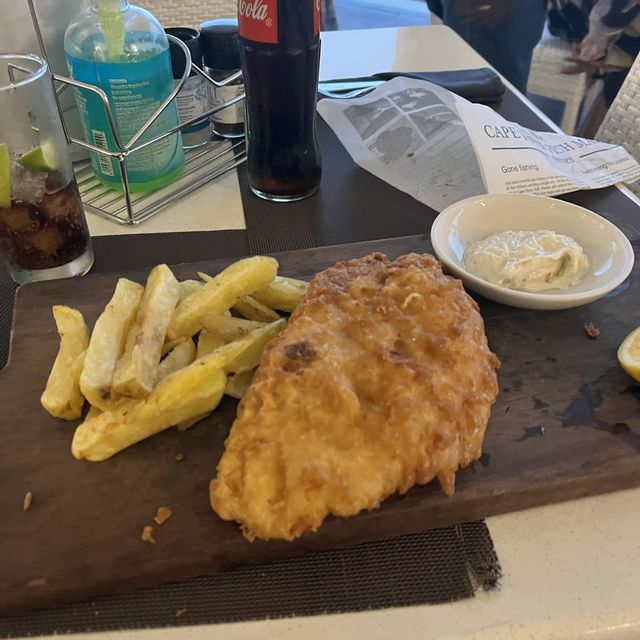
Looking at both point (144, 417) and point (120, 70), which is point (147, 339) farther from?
point (120, 70)

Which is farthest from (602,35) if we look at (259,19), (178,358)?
(178,358)

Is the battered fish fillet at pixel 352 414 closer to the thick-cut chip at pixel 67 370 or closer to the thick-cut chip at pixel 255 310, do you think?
the thick-cut chip at pixel 255 310

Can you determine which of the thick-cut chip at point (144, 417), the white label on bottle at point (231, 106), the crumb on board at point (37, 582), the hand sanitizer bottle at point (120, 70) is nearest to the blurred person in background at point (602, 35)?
the white label on bottle at point (231, 106)

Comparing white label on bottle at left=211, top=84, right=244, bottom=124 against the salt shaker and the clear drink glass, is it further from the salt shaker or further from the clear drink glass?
the clear drink glass

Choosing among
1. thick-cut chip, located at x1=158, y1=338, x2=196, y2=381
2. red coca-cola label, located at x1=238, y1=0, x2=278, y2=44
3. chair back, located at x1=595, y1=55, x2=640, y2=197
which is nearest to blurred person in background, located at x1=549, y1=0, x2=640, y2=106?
chair back, located at x1=595, y1=55, x2=640, y2=197

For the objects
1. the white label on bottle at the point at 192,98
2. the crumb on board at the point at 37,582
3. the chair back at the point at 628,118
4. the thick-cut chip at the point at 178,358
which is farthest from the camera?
the chair back at the point at 628,118

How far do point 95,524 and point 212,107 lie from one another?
1506 mm

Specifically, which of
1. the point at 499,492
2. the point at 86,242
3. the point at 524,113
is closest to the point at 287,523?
the point at 499,492

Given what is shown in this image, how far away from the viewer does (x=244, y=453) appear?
0.95 meters

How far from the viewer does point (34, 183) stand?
1.46 meters

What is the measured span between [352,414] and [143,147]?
1068mm

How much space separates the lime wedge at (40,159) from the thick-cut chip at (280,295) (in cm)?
59

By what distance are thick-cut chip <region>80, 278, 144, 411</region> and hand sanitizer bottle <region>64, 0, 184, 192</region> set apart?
2.13 feet

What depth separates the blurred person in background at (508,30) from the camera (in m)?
3.62
